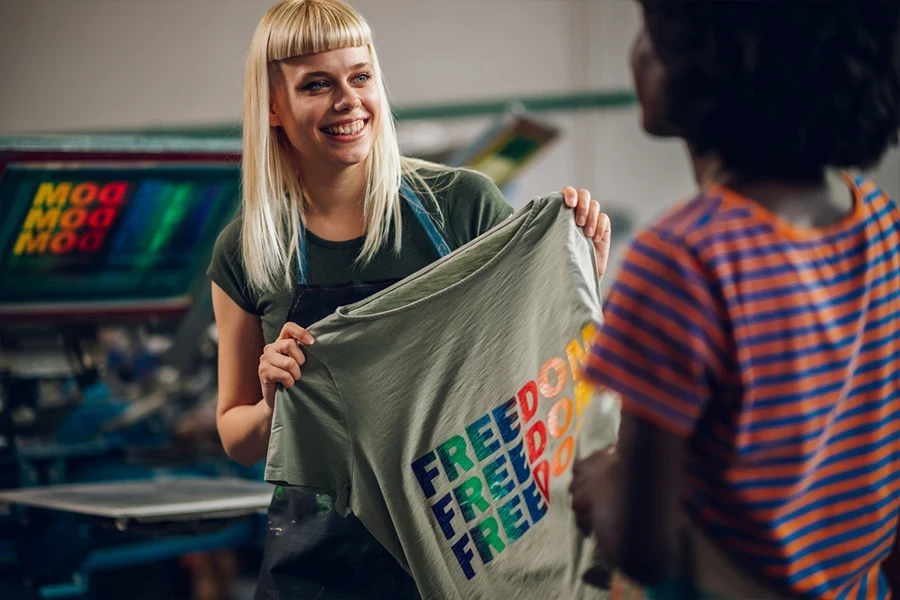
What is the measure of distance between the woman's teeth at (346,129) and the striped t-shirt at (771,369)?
0.80 metres

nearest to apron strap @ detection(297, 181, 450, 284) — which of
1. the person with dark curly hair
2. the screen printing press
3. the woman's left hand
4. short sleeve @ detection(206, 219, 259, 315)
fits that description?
short sleeve @ detection(206, 219, 259, 315)

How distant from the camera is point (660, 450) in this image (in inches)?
34.4

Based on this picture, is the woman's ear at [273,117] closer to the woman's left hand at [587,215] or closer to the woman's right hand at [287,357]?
the woman's right hand at [287,357]

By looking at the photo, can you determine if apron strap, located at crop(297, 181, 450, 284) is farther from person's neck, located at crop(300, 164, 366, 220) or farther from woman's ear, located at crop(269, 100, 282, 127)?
woman's ear, located at crop(269, 100, 282, 127)

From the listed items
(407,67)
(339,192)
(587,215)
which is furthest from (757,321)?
(407,67)

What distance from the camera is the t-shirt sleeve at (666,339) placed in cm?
84

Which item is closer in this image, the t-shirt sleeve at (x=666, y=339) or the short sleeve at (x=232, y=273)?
the t-shirt sleeve at (x=666, y=339)

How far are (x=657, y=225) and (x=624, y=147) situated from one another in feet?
17.3

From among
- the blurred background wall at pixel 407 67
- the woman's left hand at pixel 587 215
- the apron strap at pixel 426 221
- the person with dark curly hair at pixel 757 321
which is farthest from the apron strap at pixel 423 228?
the blurred background wall at pixel 407 67

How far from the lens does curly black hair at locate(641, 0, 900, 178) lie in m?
Answer: 0.89

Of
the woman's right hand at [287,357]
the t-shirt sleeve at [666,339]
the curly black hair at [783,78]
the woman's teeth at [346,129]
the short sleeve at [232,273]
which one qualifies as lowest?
the woman's right hand at [287,357]

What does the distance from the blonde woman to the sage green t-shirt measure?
10 cm

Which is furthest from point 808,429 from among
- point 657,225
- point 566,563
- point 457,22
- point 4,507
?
point 457,22

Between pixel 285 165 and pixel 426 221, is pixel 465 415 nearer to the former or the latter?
pixel 426 221
